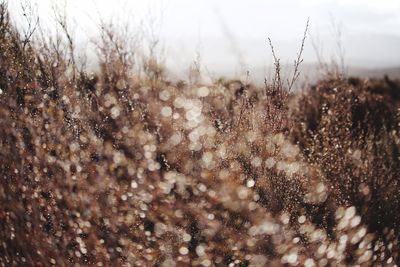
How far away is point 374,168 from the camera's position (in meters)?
3.86

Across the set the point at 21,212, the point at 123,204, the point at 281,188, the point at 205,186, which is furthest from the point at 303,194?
the point at 21,212

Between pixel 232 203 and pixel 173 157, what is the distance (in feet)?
2.93

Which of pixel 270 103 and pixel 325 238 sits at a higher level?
pixel 270 103

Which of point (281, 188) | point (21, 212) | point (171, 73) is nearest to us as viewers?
point (21, 212)

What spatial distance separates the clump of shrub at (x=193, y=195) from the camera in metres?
2.68

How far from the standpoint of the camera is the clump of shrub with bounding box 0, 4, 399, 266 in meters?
2.68

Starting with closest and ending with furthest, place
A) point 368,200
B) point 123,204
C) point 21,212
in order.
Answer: point 21,212, point 123,204, point 368,200

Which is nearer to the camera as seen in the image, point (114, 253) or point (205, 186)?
point (114, 253)

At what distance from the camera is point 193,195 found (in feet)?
11.1

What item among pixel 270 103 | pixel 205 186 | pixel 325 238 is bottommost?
pixel 325 238

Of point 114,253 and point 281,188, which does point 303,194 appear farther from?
point 114,253

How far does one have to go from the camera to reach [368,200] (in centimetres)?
371

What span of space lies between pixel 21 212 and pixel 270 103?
70.8 inches

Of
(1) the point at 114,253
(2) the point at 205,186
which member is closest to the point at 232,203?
(2) the point at 205,186
